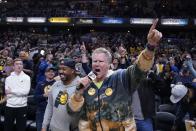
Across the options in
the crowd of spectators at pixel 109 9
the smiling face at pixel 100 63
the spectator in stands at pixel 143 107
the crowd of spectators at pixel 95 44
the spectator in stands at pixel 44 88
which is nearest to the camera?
the smiling face at pixel 100 63

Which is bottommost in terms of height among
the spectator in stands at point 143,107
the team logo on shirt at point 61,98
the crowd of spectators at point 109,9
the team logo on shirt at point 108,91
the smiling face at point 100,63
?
the spectator in stands at point 143,107

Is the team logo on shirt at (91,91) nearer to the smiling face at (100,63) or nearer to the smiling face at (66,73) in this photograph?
the smiling face at (100,63)

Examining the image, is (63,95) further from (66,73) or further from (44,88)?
(44,88)

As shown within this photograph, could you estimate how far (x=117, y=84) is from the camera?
11.9ft

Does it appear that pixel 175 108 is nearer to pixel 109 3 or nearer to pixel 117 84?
pixel 117 84

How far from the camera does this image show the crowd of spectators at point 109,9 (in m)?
36.8

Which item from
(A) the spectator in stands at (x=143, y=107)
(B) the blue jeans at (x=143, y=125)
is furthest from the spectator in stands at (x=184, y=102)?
(B) the blue jeans at (x=143, y=125)

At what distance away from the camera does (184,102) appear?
6625 millimetres

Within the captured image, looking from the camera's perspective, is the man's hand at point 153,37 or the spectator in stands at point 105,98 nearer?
the man's hand at point 153,37

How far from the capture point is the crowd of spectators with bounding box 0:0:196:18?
36844mm

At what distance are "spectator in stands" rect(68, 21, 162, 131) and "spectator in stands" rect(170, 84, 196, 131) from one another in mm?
3123

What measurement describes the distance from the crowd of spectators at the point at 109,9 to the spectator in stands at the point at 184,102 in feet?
95.2

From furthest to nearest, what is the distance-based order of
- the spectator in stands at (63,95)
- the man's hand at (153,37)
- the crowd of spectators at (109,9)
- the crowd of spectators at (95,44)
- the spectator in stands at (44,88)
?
the crowd of spectators at (109,9) → the crowd of spectators at (95,44) → the spectator in stands at (44,88) → the spectator in stands at (63,95) → the man's hand at (153,37)

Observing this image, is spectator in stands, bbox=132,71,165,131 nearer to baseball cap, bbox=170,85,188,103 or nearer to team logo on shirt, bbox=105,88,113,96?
baseball cap, bbox=170,85,188,103
